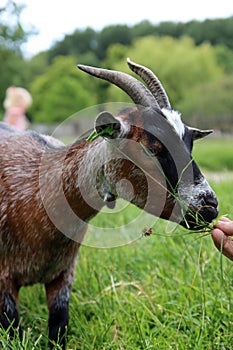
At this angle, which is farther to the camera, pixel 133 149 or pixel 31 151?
pixel 31 151

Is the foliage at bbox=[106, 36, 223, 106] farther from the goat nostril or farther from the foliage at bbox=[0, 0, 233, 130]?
the goat nostril

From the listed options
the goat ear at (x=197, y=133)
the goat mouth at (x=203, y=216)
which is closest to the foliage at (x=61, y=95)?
the goat ear at (x=197, y=133)

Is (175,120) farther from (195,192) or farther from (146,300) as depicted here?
(146,300)

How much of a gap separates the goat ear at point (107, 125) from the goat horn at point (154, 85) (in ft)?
0.84

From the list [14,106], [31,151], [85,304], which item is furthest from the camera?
[14,106]

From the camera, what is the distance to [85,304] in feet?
10.8

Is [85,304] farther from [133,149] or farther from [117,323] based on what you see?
[133,149]

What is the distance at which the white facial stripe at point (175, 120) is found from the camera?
2287mm

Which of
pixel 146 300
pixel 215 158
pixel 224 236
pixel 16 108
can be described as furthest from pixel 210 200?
pixel 215 158

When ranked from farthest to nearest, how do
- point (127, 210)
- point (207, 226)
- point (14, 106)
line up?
point (14, 106) < point (127, 210) < point (207, 226)

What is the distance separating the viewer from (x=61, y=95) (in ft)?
162

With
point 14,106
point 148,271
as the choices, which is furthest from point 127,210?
point 14,106

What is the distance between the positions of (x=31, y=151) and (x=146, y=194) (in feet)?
2.65

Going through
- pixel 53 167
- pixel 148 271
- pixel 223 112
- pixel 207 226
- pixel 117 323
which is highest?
pixel 223 112
